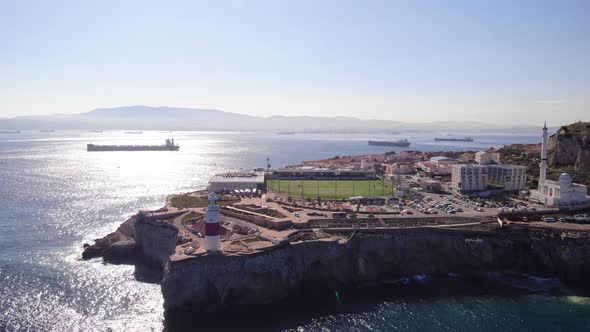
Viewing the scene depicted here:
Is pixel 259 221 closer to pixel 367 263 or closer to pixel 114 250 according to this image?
pixel 367 263

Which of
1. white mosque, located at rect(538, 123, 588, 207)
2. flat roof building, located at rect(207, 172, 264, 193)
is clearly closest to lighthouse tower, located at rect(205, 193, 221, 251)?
flat roof building, located at rect(207, 172, 264, 193)

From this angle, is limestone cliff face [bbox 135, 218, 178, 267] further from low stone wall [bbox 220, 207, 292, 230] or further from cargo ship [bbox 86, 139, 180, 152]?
cargo ship [bbox 86, 139, 180, 152]

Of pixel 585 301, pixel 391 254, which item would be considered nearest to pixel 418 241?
pixel 391 254

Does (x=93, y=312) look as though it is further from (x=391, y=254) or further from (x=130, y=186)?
(x=130, y=186)

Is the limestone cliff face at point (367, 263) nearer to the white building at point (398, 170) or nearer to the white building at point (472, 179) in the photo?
the white building at point (472, 179)

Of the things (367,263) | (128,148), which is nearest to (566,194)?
(367,263)
